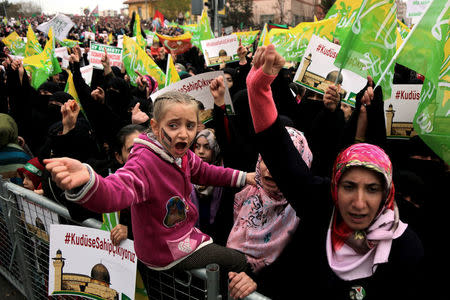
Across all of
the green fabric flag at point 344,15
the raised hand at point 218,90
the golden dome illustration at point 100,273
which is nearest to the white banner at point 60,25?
the green fabric flag at point 344,15

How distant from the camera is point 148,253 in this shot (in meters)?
1.71

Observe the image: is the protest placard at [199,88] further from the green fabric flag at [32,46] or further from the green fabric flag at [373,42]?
the green fabric flag at [32,46]

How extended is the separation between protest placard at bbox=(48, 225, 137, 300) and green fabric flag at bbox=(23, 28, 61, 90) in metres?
4.72

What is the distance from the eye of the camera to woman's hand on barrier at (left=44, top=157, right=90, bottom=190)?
3.80ft

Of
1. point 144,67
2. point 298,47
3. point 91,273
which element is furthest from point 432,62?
point 144,67

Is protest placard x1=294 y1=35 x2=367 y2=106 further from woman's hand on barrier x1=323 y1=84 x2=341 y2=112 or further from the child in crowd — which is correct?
the child in crowd

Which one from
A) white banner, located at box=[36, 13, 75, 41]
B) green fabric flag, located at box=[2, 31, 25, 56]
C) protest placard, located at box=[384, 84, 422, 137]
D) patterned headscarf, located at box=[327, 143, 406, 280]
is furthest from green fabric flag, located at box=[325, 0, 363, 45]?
green fabric flag, located at box=[2, 31, 25, 56]

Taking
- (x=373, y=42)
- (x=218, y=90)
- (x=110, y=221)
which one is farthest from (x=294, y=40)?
(x=110, y=221)

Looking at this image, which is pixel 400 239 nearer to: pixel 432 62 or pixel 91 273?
pixel 432 62

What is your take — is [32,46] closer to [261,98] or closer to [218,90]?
[218,90]

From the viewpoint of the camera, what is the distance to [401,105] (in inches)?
126

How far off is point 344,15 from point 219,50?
111 inches

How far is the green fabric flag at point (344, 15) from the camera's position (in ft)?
14.7

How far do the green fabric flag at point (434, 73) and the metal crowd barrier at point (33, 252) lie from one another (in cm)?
162
